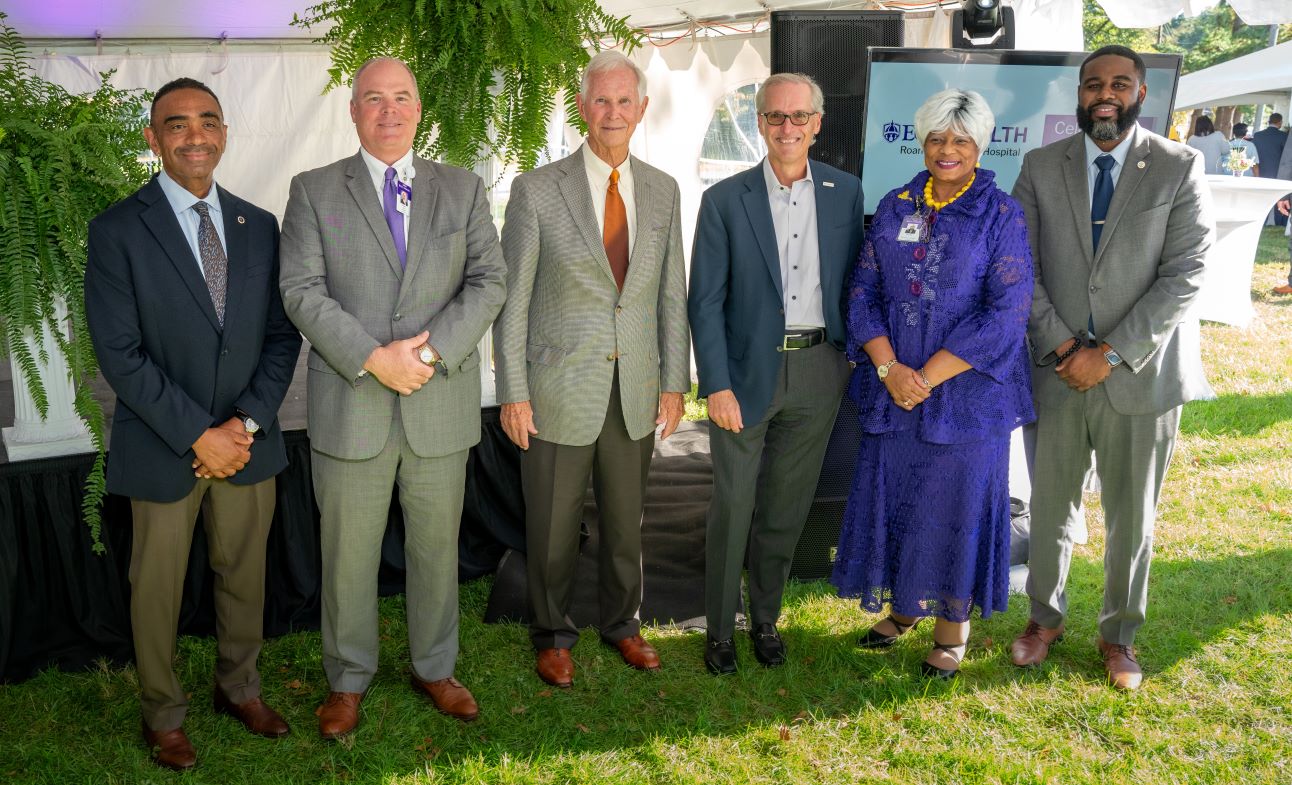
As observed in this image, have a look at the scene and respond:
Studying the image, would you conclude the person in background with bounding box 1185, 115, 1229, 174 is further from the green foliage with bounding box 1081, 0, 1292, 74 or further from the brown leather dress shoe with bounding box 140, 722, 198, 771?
the brown leather dress shoe with bounding box 140, 722, 198, 771

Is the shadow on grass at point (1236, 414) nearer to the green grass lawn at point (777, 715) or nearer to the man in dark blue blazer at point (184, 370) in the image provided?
the green grass lawn at point (777, 715)

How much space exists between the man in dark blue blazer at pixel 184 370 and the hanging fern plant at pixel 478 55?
67 cm

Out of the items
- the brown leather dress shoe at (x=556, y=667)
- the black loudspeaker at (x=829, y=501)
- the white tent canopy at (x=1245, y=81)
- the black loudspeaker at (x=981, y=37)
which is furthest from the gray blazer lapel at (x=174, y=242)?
the white tent canopy at (x=1245, y=81)

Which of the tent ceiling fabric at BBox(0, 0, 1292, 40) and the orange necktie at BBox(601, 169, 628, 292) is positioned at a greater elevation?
the tent ceiling fabric at BBox(0, 0, 1292, 40)

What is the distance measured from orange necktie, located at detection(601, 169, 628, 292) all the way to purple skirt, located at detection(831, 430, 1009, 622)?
1040 mm

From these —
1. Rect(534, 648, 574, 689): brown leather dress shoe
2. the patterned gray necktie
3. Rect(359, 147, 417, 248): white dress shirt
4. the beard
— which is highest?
the beard

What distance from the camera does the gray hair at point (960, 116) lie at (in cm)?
303

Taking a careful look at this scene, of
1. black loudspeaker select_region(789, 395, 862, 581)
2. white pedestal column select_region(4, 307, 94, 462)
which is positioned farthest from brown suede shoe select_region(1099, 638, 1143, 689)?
white pedestal column select_region(4, 307, 94, 462)

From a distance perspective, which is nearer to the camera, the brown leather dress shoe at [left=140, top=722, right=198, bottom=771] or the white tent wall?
the brown leather dress shoe at [left=140, top=722, right=198, bottom=771]

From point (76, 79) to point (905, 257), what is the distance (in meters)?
Answer: 6.39

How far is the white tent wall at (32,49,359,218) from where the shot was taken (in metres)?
7.00

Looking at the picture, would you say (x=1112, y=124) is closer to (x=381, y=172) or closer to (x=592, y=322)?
(x=592, y=322)

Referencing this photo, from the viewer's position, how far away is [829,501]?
432cm

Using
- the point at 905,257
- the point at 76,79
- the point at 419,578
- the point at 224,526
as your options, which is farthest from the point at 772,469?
the point at 76,79
